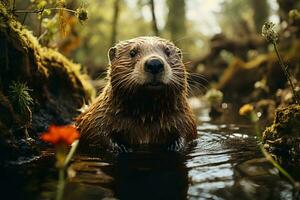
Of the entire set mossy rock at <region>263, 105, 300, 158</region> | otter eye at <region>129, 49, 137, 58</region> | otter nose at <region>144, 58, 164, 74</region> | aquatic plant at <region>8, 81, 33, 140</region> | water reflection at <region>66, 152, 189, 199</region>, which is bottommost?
water reflection at <region>66, 152, 189, 199</region>

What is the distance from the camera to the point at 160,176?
4.54 m

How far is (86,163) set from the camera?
5.14 meters

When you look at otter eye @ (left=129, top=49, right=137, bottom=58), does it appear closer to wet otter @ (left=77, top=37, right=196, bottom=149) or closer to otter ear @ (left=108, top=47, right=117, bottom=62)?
wet otter @ (left=77, top=37, right=196, bottom=149)

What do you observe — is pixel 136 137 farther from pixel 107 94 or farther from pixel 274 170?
pixel 274 170

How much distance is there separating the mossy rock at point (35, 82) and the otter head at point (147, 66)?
41.4 inches

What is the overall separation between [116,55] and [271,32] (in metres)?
2.19

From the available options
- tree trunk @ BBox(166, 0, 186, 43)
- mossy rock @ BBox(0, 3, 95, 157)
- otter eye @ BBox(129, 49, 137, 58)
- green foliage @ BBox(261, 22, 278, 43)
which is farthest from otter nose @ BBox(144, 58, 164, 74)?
tree trunk @ BBox(166, 0, 186, 43)

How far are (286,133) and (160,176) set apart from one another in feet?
5.03

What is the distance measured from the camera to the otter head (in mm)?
5703

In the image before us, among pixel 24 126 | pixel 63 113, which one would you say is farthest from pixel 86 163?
pixel 63 113

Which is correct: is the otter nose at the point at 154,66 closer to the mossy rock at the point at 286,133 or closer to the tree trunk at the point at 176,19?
the mossy rock at the point at 286,133

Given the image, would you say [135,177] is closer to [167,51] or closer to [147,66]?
[147,66]

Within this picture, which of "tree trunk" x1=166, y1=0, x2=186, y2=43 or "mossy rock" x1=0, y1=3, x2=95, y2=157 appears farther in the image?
"tree trunk" x1=166, y1=0, x2=186, y2=43

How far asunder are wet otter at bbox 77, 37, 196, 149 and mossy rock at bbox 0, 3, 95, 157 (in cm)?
93
